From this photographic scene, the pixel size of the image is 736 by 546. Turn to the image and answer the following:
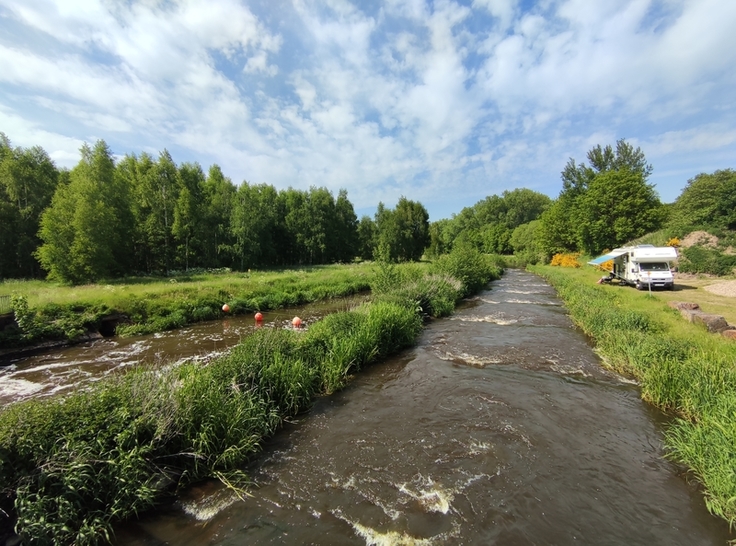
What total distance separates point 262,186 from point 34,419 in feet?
167

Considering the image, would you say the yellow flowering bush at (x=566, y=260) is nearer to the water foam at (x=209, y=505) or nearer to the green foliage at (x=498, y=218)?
the green foliage at (x=498, y=218)

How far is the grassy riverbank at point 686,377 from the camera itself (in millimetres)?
5199

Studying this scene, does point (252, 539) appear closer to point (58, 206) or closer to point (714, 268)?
point (58, 206)

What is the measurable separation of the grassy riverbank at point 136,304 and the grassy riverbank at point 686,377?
18.4 meters

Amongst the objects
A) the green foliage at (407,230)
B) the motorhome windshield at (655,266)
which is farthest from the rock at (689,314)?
the green foliage at (407,230)

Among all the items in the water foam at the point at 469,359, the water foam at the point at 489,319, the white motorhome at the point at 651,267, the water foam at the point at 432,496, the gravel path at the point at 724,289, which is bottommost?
the water foam at the point at 432,496

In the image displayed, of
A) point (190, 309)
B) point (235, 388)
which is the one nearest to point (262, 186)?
point (190, 309)

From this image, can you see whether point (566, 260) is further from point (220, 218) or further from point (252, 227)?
point (220, 218)

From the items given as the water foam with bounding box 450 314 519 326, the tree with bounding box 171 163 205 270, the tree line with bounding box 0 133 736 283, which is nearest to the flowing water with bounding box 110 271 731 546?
the water foam with bounding box 450 314 519 326

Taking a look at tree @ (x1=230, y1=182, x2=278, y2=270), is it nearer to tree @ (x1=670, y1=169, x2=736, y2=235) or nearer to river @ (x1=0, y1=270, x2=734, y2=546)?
river @ (x1=0, y1=270, x2=734, y2=546)

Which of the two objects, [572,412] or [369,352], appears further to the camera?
[369,352]

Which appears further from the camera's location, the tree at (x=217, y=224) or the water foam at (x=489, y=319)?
the tree at (x=217, y=224)

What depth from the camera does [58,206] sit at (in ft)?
78.0

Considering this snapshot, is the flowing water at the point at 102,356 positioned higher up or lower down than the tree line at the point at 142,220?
lower down
